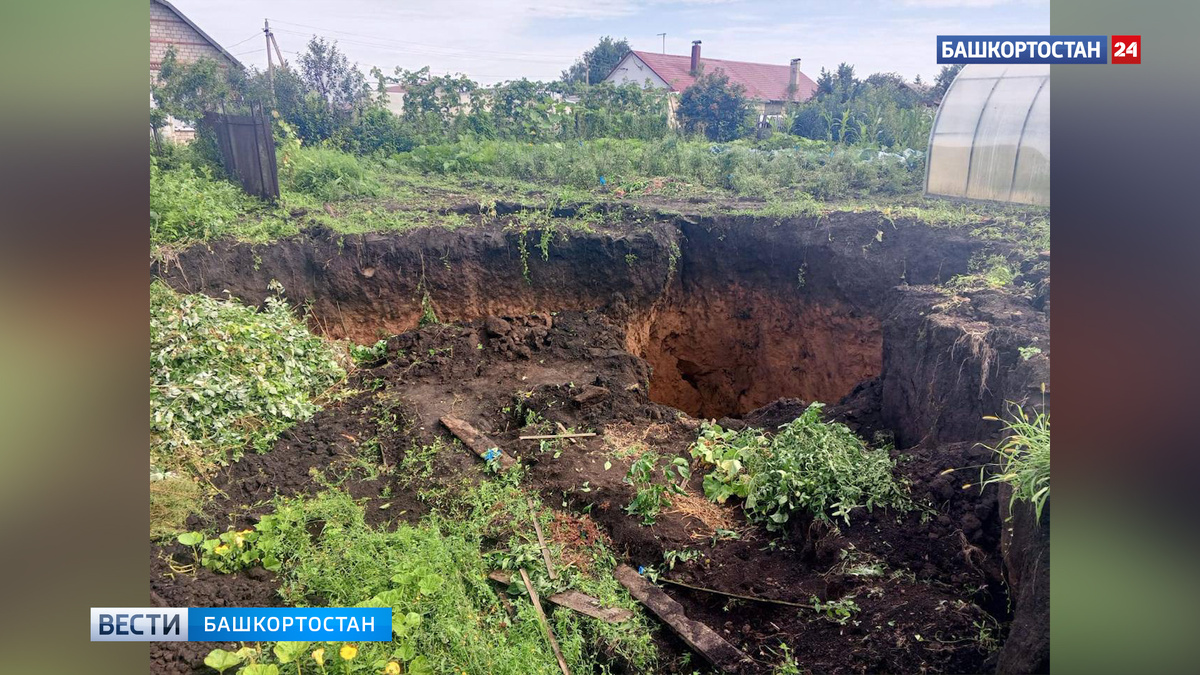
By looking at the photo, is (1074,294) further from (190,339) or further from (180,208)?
(180,208)

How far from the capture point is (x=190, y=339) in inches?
239

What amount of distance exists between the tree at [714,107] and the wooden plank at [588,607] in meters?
10.6

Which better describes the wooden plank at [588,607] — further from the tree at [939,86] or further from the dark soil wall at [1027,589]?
the tree at [939,86]

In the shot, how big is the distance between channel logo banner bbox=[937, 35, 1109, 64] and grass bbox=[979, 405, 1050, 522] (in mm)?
1682

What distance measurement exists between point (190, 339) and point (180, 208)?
2.00 m

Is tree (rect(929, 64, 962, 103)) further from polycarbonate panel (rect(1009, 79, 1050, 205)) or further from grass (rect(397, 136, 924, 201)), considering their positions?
polycarbonate panel (rect(1009, 79, 1050, 205))

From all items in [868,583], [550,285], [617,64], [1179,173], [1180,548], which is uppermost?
[617,64]

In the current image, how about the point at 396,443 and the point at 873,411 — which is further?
the point at 873,411

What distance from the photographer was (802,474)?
5.01 metres

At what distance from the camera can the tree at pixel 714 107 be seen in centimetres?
1348

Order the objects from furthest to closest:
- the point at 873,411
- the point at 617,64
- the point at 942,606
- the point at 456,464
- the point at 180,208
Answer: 1. the point at 617,64
2. the point at 180,208
3. the point at 873,411
4. the point at 456,464
5. the point at 942,606

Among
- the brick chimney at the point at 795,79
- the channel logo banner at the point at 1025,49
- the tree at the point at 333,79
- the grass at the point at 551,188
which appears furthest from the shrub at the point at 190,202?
the brick chimney at the point at 795,79

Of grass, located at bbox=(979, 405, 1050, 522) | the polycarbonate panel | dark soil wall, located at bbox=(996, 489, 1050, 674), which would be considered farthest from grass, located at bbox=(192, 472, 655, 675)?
the polycarbonate panel

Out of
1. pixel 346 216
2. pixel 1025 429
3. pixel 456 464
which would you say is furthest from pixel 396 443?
pixel 1025 429
